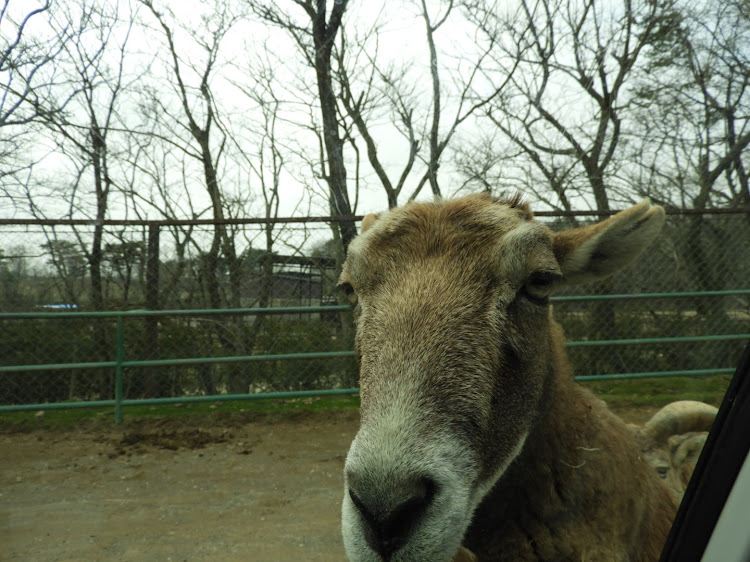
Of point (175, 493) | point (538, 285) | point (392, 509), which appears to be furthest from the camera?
point (175, 493)

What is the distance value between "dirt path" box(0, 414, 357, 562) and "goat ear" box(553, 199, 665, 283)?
2.99 m

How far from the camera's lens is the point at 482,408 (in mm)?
1645

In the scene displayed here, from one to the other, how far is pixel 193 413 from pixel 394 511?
6.39m

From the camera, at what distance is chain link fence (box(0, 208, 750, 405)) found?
21.7ft

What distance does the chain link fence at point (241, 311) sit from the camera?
6613 mm

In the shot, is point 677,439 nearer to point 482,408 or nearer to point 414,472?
point 482,408

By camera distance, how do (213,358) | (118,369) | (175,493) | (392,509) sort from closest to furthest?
(392,509) < (175,493) < (118,369) < (213,358)

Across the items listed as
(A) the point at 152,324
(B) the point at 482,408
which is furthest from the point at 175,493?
(B) the point at 482,408

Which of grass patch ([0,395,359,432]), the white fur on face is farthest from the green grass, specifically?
the white fur on face

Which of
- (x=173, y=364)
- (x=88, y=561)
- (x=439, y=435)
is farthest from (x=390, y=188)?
(x=439, y=435)

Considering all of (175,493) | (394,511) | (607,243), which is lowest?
(175,493)

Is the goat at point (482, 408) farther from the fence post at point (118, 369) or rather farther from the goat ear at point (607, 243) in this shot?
the fence post at point (118, 369)

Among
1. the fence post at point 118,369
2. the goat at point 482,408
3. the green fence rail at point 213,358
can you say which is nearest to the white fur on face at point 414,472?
the goat at point 482,408

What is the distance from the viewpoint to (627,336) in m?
7.27
